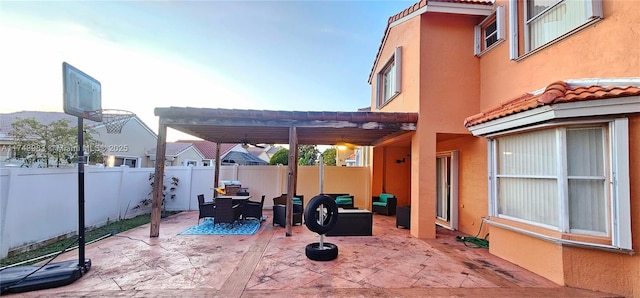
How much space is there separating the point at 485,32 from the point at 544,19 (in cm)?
179

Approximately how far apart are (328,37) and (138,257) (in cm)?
1144

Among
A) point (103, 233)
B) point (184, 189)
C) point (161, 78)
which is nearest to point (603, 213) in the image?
point (103, 233)

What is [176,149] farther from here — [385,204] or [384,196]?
[385,204]

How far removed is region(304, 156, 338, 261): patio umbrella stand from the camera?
16.5 feet

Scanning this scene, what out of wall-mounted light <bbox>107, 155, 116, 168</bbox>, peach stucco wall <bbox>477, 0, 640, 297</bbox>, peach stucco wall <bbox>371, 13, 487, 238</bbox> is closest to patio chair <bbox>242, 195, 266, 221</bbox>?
peach stucco wall <bbox>371, 13, 487, 238</bbox>

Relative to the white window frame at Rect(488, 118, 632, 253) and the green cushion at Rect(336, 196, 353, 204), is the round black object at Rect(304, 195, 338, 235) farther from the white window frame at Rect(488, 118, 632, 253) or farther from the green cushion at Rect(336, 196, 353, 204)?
the green cushion at Rect(336, 196, 353, 204)

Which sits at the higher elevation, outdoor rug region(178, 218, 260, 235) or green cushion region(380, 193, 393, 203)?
green cushion region(380, 193, 393, 203)

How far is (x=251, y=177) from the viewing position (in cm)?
1184

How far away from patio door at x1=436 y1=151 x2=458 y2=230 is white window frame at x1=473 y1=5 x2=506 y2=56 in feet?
10.0

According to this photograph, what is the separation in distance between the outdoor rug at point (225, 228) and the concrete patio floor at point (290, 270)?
20.7 inches

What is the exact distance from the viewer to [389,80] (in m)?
10.3

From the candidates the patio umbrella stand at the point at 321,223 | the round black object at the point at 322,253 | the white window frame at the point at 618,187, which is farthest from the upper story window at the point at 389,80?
the round black object at the point at 322,253

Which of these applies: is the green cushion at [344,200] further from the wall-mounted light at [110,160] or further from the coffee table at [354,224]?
the wall-mounted light at [110,160]

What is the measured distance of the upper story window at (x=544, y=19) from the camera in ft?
15.4
